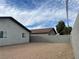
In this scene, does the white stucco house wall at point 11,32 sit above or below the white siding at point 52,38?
above

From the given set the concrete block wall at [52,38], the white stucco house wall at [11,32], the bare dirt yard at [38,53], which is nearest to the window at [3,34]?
the white stucco house wall at [11,32]

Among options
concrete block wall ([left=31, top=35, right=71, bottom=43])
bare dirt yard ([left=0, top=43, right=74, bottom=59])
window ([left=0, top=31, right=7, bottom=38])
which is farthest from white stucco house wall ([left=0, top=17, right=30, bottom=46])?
bare dirt yard ([left=0, top=43, right=74, bottom=59])

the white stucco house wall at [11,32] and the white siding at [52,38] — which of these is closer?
the white stucco house wall at [11,32]

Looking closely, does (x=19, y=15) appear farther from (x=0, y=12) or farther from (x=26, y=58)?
(x=26, y=58)

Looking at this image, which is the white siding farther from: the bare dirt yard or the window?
the bare dirt yard

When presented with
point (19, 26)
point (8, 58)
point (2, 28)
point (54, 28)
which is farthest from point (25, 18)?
point (8, 58)

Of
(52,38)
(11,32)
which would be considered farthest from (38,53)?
(52,38)

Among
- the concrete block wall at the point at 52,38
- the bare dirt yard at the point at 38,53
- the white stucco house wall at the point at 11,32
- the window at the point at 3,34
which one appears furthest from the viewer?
the concrete block wall at the point at 52,38

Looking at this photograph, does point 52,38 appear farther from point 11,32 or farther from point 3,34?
point 3,34

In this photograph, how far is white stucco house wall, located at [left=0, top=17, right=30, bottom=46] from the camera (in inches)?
941

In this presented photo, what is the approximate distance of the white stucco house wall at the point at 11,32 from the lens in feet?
78.5

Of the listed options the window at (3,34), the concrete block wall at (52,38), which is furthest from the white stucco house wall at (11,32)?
the concrete block wall at (52,38)

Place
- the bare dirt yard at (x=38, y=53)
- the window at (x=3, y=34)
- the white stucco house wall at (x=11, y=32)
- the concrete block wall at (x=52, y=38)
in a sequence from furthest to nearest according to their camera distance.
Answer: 1. the concrete block wall at (x=52, y=38)
2. the white stucco house wall at (x=11, y=32)
3. the window at (x=3, y=34)
4. the bare dirt yard at (x=38, y=53)

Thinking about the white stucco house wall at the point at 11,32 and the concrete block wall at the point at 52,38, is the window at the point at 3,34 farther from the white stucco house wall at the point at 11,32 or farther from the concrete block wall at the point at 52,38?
the concrete block wall at the point at 52,38
